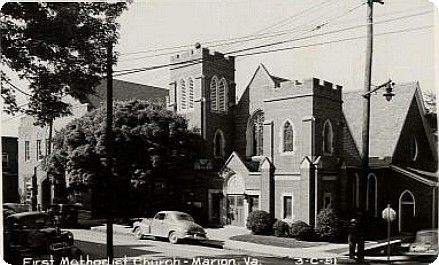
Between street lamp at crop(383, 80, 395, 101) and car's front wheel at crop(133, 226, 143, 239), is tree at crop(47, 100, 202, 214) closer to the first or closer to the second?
car's front wheel at crop(133, 226, 143, 239)

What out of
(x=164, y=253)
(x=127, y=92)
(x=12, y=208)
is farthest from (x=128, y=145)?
(x=12, y=208)

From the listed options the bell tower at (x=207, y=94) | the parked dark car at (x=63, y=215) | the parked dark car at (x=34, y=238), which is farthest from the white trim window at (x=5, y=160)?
the bell tower at (x=207, y=94)

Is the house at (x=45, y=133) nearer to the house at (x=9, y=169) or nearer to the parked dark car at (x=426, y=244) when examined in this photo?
the house at (x=9, y=169)

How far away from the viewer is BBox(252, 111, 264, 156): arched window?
6301mm

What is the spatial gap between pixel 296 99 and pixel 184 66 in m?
1.11

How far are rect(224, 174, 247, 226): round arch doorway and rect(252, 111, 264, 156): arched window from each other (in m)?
0.31

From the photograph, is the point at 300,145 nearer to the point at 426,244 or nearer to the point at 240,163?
the point at 240,163

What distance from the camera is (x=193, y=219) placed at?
6305 mm

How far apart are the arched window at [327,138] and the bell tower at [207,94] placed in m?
0.89

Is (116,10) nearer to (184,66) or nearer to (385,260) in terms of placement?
(184,66)

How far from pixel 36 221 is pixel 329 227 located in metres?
2.75

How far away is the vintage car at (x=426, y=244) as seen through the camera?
619 cm

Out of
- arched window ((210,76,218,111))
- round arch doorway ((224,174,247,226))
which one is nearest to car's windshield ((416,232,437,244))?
round arch doorway ((224,174,247,226))

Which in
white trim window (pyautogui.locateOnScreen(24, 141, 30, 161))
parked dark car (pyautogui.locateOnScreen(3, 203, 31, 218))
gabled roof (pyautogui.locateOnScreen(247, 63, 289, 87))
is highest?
gabled roof (pyautogui.locateOnScreen(247, 63, 289, 87))
